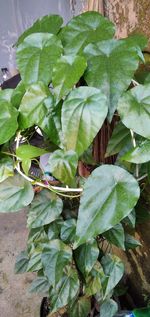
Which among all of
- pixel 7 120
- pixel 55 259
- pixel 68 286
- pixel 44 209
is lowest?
pixel 68 286

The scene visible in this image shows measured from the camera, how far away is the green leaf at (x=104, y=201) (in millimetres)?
448

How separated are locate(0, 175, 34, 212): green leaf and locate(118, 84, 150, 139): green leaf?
26 centimetres

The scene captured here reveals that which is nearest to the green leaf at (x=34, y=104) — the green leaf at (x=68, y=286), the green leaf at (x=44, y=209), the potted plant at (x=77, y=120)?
the potted plant at (x=77, y=120)

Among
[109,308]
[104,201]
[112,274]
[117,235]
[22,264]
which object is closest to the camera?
[104,201]

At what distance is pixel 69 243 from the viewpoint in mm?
734

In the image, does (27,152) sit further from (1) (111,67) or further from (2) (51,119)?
(1) (111,67)

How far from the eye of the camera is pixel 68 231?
725 millimetres

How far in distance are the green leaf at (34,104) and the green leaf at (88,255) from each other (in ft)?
1.12

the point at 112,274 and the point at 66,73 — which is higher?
the point at 66,73

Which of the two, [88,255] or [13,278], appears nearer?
[88,255]

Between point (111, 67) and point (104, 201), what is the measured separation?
0.74 ft

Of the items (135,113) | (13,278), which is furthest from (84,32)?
(13,278)

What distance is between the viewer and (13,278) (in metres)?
1.48

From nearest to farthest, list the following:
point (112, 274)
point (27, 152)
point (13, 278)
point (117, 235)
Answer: point (27, 152), point (117, 235), point (112, 274), point (13, 278)
